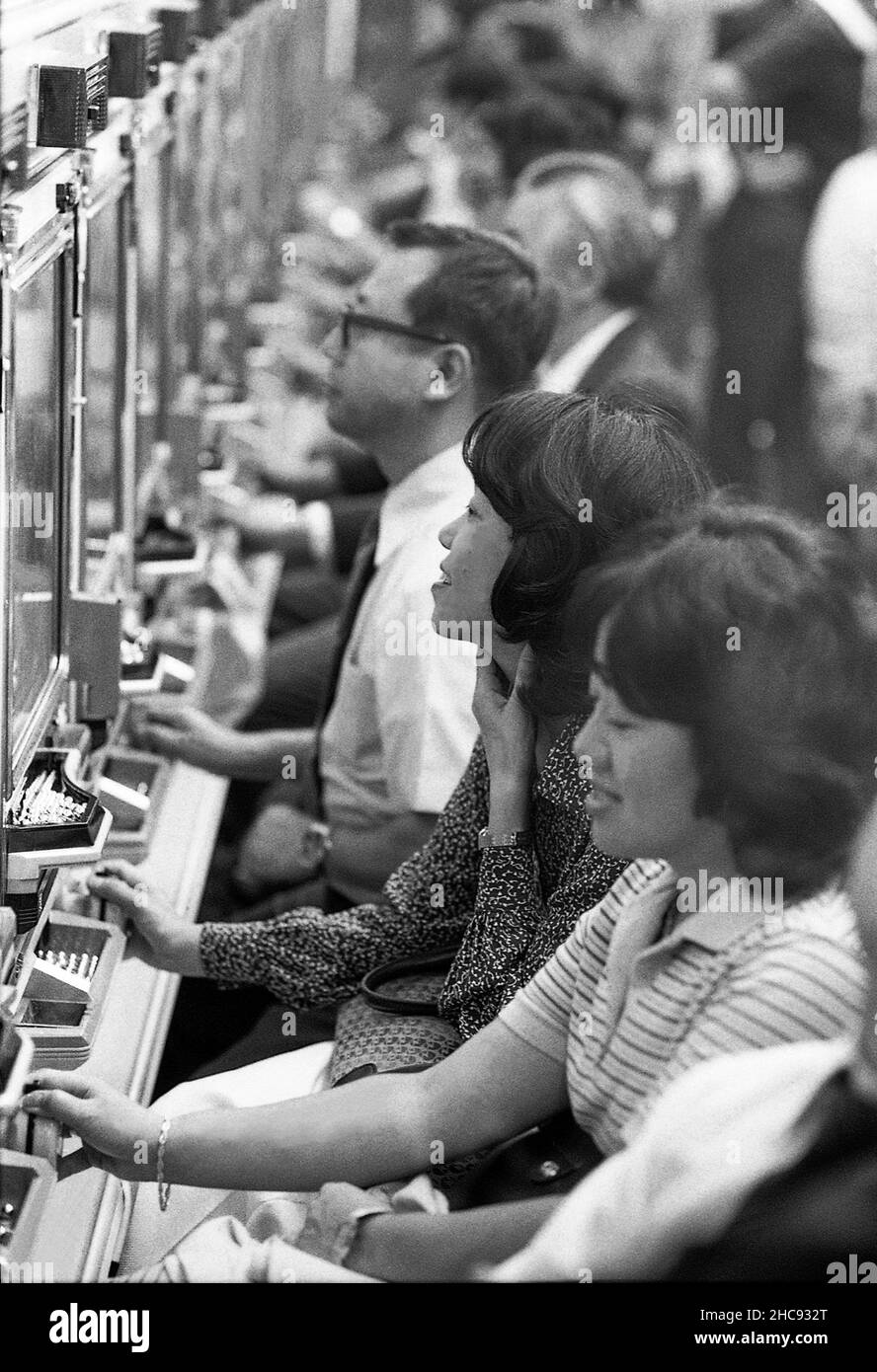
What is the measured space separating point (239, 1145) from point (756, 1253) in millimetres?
Answer: 595

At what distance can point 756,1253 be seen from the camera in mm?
1389

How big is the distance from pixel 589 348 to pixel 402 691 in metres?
1.89

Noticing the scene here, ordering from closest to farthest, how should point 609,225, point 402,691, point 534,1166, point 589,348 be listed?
1. point 534,1166
2. point 402,691
3. point 589,348
4. point 609,225

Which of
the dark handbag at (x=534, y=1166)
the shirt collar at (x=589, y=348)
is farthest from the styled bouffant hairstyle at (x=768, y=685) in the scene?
the shirt collar at (x=589, y=348)

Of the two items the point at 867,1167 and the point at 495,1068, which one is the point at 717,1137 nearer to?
the point at 867,1167

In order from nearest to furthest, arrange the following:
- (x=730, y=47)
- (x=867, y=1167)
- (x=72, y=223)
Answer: (x=867, y=1167) → (x=72, y=223) → (x=730, y=47)

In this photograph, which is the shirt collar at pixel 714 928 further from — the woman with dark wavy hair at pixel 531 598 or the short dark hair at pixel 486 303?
the short dark hair at pixel 486 303

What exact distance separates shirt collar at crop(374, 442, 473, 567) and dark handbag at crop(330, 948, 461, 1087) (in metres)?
0.80

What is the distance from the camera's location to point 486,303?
3.01 metres

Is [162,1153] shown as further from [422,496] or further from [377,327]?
[377,327]

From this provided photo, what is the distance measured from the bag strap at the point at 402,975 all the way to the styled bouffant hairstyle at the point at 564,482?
1.36ft

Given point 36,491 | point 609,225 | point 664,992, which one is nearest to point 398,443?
point 36,491

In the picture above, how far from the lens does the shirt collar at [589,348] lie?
4.34 m

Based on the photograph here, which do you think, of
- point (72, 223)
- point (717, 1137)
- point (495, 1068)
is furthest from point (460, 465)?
point (717, 1137)
